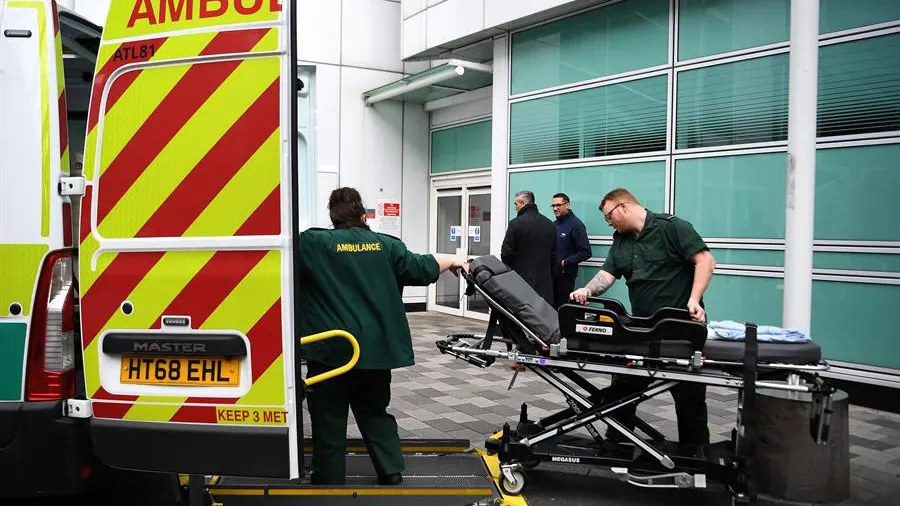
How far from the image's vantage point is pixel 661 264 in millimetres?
4652

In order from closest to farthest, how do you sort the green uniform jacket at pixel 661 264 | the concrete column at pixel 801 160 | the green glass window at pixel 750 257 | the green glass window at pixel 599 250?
the green uniform jacket at pixel 661 264
the concrete column at pixel 801 160
the green glass window at pixel 750 257
the green glass window at pixel 599 250

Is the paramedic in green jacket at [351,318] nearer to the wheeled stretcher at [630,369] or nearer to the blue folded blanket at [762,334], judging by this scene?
the wheeled stretcher at [630,369]

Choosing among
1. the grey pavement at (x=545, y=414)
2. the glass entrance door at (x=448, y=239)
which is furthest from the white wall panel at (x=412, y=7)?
the grey pavement at (x=545, y=414)

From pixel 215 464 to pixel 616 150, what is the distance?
706 centimetres

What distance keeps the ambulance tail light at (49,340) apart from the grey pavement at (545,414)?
2584 millimetres

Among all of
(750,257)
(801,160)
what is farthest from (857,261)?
(801,160)

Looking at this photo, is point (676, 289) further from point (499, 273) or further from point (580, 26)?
point (580, 26)

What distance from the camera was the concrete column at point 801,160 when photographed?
17.3 feet

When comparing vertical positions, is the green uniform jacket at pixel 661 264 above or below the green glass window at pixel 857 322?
above

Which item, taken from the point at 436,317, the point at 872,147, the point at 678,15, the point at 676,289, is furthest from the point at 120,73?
the point at 436,317

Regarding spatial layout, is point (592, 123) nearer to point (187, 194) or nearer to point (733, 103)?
point (733, 103)

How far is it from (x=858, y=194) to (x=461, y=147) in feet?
23.2

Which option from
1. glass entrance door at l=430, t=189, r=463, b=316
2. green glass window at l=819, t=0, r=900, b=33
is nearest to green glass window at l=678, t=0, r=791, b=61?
green glass window at l=819, t=0, r=900, b=33

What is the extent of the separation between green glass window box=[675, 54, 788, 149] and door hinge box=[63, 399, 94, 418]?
6.52 m
